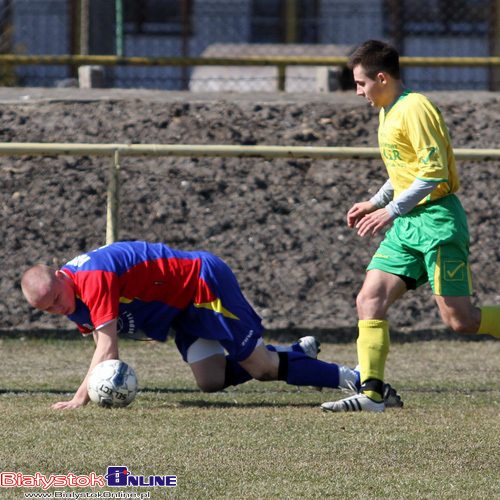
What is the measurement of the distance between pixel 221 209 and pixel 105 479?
19.5ft

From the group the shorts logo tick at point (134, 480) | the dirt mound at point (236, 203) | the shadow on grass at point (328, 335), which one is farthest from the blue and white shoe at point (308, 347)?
the dirt mound at point (236, 203)

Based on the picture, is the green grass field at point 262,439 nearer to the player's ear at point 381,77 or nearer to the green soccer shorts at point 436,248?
the green soccer shorts at point 436,248

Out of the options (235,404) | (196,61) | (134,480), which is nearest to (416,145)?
(235,404)

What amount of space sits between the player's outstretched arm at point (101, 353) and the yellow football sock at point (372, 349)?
1.35m

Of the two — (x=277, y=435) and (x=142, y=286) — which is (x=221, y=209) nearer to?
(x=142, y=286)

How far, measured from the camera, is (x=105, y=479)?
11.3ft

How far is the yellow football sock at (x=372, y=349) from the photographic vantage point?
4.92 metres

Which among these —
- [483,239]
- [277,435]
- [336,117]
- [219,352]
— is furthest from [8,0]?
[277,435]

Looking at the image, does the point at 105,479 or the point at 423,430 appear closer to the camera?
the point at 105,479

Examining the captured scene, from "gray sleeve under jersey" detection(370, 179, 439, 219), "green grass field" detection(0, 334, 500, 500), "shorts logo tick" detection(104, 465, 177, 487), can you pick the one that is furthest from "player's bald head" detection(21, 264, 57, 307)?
"gray sleeve under jersey" detection(370, 179, 439, 219)

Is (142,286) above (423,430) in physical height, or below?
above

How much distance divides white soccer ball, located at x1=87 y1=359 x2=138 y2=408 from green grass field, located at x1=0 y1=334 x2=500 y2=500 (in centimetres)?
8

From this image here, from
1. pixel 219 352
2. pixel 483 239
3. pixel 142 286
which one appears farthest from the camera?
pixel 483 239

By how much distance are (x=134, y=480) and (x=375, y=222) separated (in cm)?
189
